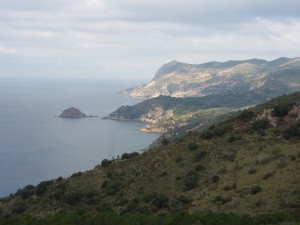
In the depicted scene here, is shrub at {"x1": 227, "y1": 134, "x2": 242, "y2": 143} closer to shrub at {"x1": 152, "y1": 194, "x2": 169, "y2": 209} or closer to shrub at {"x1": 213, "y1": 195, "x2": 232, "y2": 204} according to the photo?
shrub at {"x1": 152, "y1": 194, "x2": 169, "y2": 209}

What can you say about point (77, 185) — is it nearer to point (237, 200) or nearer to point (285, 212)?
point (237, 200)

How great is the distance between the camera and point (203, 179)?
39344 mm

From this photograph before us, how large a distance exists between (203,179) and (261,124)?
53.8 ft

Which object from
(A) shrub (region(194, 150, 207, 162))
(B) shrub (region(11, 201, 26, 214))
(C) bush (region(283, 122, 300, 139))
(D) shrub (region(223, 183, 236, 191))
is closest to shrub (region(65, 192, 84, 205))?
(B) shrub (region(11, 201, 26, 214))

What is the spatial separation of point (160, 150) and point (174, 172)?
37.9ft

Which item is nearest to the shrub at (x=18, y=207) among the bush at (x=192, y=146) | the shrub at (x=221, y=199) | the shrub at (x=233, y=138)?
the bush at (x=192, y=146)

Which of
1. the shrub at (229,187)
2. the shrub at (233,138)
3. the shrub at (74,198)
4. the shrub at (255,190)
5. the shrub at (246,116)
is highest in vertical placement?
the shrub at (246,116)

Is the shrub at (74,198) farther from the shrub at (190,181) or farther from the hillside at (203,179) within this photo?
the shrub at (190,181)

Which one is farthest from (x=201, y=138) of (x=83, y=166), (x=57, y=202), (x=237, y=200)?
(x=83, y=166)

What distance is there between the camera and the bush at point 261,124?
5131 cm

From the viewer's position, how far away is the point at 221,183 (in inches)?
1405

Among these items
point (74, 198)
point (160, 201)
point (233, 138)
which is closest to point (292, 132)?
point (233, 138)

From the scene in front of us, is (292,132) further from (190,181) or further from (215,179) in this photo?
(190,181)

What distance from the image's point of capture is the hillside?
99.1 ft
